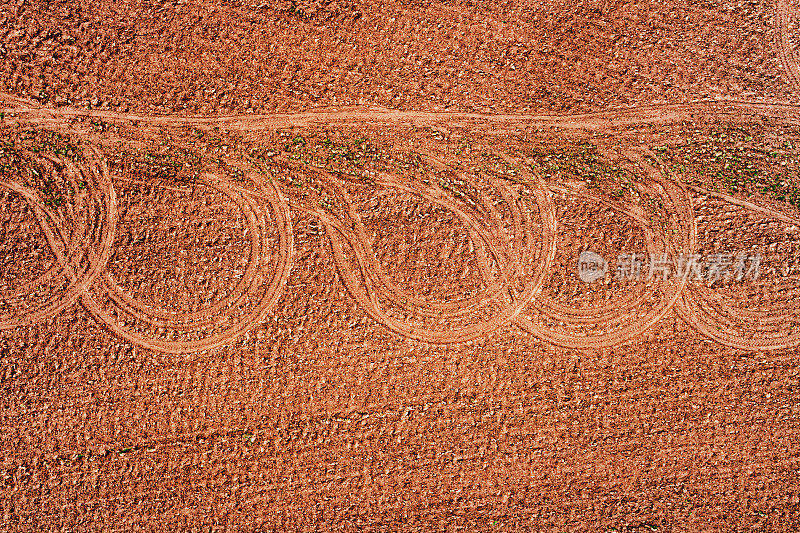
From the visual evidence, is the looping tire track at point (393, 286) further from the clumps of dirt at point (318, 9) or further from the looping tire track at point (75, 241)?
the clumps of dirt at point (318, 9)

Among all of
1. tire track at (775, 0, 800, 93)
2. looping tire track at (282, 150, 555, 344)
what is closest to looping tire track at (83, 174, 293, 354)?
looping tire track at (282, 150, 555, 344)

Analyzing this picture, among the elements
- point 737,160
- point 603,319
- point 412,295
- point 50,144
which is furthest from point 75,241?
point 737,160

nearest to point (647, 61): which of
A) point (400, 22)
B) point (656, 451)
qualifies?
point (400, 22)

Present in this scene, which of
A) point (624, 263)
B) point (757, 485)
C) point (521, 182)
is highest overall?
point (521, 182)

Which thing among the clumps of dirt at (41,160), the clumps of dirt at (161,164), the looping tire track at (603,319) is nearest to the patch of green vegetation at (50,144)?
the clumps of dirt at (41,160)

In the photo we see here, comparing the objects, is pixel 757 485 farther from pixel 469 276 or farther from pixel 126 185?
pixel 126 185
